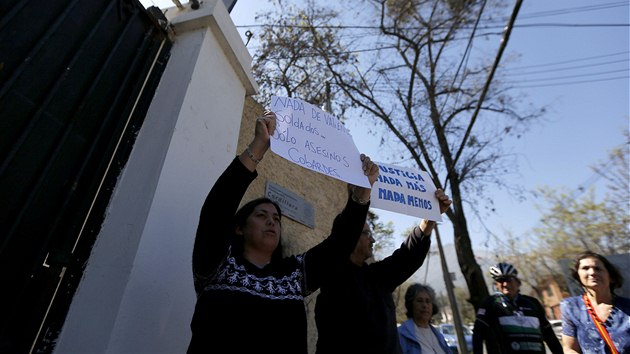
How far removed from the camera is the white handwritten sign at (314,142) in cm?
178

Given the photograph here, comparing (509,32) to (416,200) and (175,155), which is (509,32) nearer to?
(416,200)

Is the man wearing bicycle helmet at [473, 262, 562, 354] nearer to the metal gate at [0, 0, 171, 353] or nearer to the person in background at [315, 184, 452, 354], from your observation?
the person in background at [315, 184, 452, 354]

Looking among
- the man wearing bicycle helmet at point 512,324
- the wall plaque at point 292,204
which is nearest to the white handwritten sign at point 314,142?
the wall plaque at point 292,204

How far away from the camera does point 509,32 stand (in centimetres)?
446

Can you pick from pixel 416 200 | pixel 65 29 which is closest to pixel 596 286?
pixel 416 200

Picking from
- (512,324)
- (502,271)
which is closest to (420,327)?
(512,324)

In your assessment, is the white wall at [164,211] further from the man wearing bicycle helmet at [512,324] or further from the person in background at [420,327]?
the man wearing bicycle helmet at [512,324]

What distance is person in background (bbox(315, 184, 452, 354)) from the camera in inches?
74.5

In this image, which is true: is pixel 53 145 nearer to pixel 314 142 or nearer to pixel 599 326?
pixel 314 142

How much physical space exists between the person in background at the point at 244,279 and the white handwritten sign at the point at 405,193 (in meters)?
0.83

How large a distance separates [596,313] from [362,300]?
1.93m

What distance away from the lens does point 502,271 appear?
3.69 metres

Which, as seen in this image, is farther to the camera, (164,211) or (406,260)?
(406,260)

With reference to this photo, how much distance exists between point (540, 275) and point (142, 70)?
132 ft
